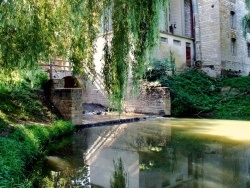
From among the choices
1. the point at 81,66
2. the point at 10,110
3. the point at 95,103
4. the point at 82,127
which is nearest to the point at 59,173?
the point at 81,66

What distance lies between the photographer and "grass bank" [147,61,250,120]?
16828mm

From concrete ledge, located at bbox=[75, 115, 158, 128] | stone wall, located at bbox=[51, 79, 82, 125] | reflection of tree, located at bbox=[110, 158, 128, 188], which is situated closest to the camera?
reflection of tree, located at bbox=[110, 158, 128, 188]

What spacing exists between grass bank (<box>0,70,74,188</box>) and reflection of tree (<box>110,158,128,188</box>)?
136 centimetres

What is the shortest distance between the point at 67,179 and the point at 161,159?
2.30 m

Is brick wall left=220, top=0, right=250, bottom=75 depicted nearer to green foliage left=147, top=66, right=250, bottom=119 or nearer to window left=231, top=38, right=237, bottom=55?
window left=231, top=38, right=237, bottom=55

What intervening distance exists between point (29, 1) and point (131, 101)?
13.0m

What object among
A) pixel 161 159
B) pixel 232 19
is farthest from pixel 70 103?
pixel 232 19

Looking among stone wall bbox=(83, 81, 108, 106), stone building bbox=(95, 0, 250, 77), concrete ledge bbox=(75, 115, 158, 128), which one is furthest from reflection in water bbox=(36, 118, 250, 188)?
stone building bbox=(95, 0, 250, 77)

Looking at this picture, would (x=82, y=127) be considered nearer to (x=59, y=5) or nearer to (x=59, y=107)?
(x=59, y=107)

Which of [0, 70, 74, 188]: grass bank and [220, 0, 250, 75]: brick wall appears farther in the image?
[220, 0, 250, 75]: brick wall

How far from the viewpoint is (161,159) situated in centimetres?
656

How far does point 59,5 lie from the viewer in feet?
18.5

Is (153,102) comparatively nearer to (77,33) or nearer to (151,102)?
(151,102)

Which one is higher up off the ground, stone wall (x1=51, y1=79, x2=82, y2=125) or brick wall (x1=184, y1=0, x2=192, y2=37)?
brick wall (x1=184, y1=0, x2=192, y2=37)
